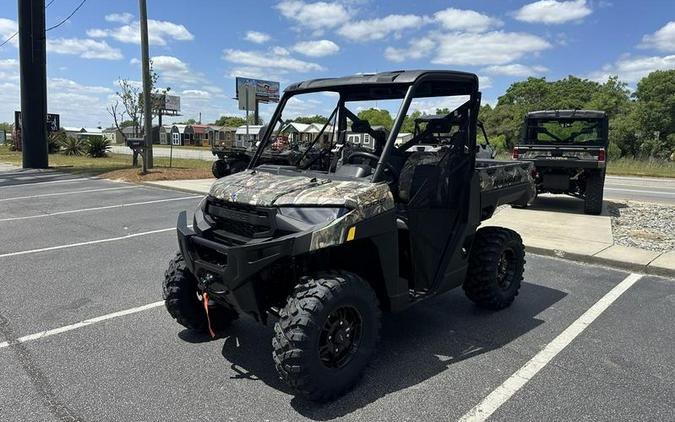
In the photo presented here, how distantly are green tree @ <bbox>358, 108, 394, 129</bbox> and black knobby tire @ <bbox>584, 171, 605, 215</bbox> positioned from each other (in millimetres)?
7444

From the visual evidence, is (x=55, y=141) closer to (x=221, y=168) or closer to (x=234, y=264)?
(x=221, y=168)

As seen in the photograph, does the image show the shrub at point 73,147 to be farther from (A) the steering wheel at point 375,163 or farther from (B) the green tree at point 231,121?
(B) the green tree at point 231,121

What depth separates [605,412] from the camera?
9.89 feet

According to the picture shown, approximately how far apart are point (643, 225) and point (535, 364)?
23.4 ft

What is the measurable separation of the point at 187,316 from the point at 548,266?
4.61m

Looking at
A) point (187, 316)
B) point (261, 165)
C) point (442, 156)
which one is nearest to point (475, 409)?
point (442, 156)

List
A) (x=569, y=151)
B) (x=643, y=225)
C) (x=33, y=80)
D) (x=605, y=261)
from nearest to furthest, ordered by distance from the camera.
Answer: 1. (x=605, y=261)
2. (x=643, y=225)
3. (x=569, y=151)
4. (x=33, y=80)

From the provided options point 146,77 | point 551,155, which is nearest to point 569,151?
point 551,155

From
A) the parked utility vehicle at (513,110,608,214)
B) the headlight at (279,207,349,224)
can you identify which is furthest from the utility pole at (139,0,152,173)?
the headlight at (279,207,349,224)

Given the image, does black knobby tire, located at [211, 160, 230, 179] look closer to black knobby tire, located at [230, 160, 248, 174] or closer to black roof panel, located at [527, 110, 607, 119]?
black knobby tire, located at [230, 160, 248, 174]

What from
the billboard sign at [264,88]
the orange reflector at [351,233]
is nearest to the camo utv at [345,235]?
the orange reflector at [351,233]

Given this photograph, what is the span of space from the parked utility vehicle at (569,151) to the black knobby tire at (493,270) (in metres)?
6.02

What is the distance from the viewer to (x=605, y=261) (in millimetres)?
6527

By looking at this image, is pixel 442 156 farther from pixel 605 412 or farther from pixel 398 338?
pixel 605 412
